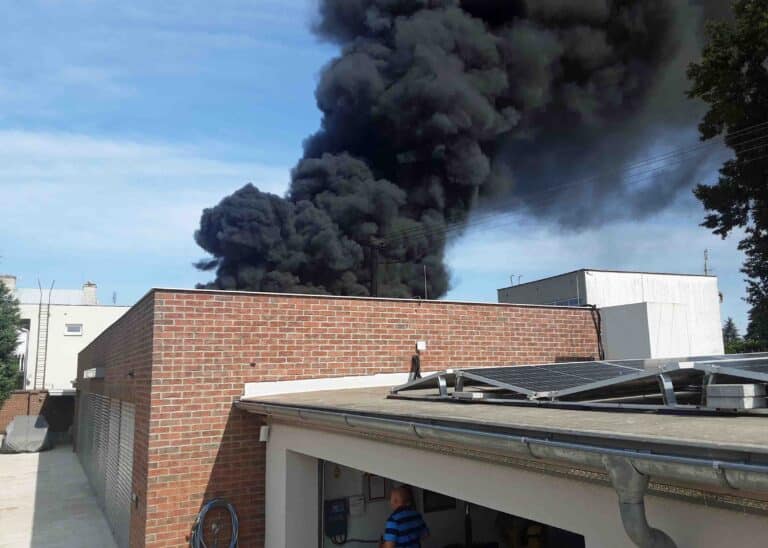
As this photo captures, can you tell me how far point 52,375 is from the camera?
28.4 meters

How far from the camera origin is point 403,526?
510 centimetres

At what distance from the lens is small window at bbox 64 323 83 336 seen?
96.1 ft

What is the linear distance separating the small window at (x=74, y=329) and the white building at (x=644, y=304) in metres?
21.0

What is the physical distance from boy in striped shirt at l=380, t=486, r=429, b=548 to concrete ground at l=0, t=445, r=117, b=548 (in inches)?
206

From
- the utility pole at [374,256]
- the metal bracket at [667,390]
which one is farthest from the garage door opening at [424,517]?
the utility pole at [374,256]

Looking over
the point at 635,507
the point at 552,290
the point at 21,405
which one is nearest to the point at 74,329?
the point at 21,405

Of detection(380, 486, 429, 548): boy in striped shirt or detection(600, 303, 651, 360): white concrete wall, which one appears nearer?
detection(380, 486, 429, 548): boy in striped shirt

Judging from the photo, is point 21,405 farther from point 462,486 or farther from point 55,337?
point 462,486

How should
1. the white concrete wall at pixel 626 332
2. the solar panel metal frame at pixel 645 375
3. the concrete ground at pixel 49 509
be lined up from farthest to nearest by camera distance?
the white concrete wall at pixel 626 332 → the concrete ground at pixel 49 509 → the solar panel metal frame at pixel 645 375

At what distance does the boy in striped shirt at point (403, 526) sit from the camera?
16.6 ft

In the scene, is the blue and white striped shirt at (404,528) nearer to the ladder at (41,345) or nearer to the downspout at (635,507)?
the downspout at (635,507)

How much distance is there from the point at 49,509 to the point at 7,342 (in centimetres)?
1492

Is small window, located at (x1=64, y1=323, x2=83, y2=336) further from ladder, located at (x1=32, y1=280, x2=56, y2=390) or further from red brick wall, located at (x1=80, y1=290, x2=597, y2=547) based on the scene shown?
red brick wall, located at (x1=80, y1=290, x2=597, y2=547)

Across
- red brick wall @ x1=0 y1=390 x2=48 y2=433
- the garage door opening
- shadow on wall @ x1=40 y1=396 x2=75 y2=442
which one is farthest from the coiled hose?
red brick wall @ x1=0 y1=390 x2=48 y2=433
